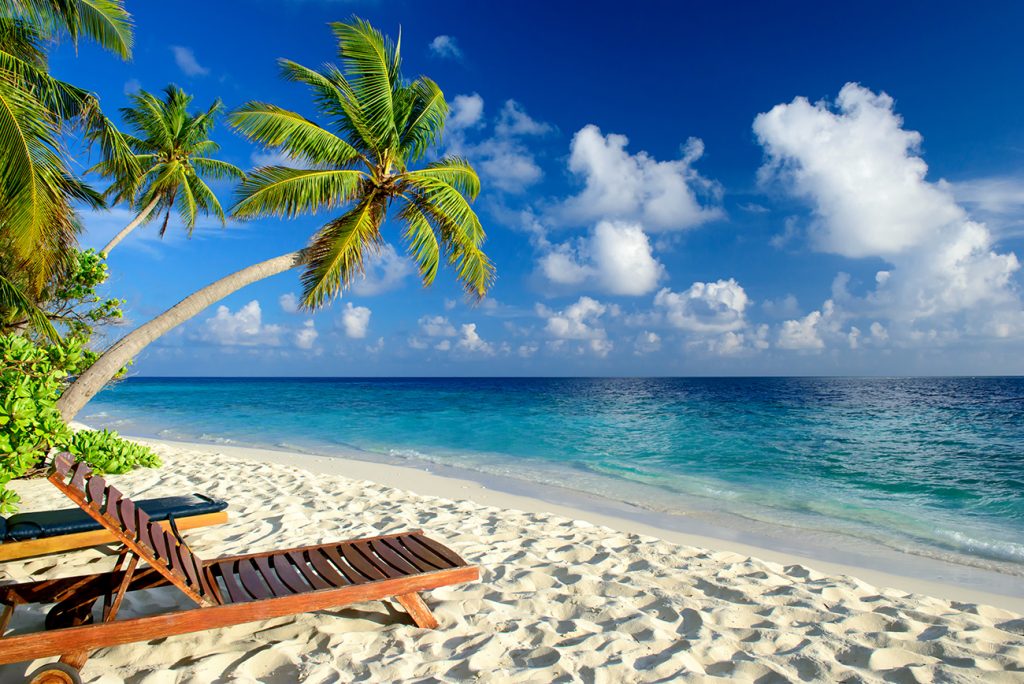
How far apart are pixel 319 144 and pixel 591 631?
8.74 metres

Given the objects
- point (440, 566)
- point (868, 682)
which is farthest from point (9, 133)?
point (868, 682)

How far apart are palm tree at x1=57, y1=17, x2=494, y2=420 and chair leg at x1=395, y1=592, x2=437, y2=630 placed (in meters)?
6.31

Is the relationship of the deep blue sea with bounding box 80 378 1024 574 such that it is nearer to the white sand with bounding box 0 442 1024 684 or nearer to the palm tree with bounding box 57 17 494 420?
the white sand with bounding box 0 442 1024 684

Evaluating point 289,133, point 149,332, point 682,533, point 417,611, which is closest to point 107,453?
point 149,332

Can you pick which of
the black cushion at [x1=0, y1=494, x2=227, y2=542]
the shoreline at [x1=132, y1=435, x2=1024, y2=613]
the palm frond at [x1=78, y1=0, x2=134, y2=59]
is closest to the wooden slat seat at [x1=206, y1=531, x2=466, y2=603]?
the black cushion at [x1=0, y1=494, x2=227, y2=542]

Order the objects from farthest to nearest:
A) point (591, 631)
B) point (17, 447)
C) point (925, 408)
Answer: point (925, 408), point (17, 447), point (591, 631)

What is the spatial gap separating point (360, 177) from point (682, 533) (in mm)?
7704

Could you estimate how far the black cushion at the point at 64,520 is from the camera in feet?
13.0

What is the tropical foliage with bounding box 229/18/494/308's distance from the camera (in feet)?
29.7

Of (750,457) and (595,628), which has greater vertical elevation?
(595,628)

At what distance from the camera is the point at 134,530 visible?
284 centimetres

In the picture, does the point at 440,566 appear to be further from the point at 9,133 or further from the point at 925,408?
the point at 925,408

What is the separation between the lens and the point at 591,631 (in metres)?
3.28

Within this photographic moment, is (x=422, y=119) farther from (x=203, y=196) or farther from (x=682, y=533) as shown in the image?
(x=203, y=196)
